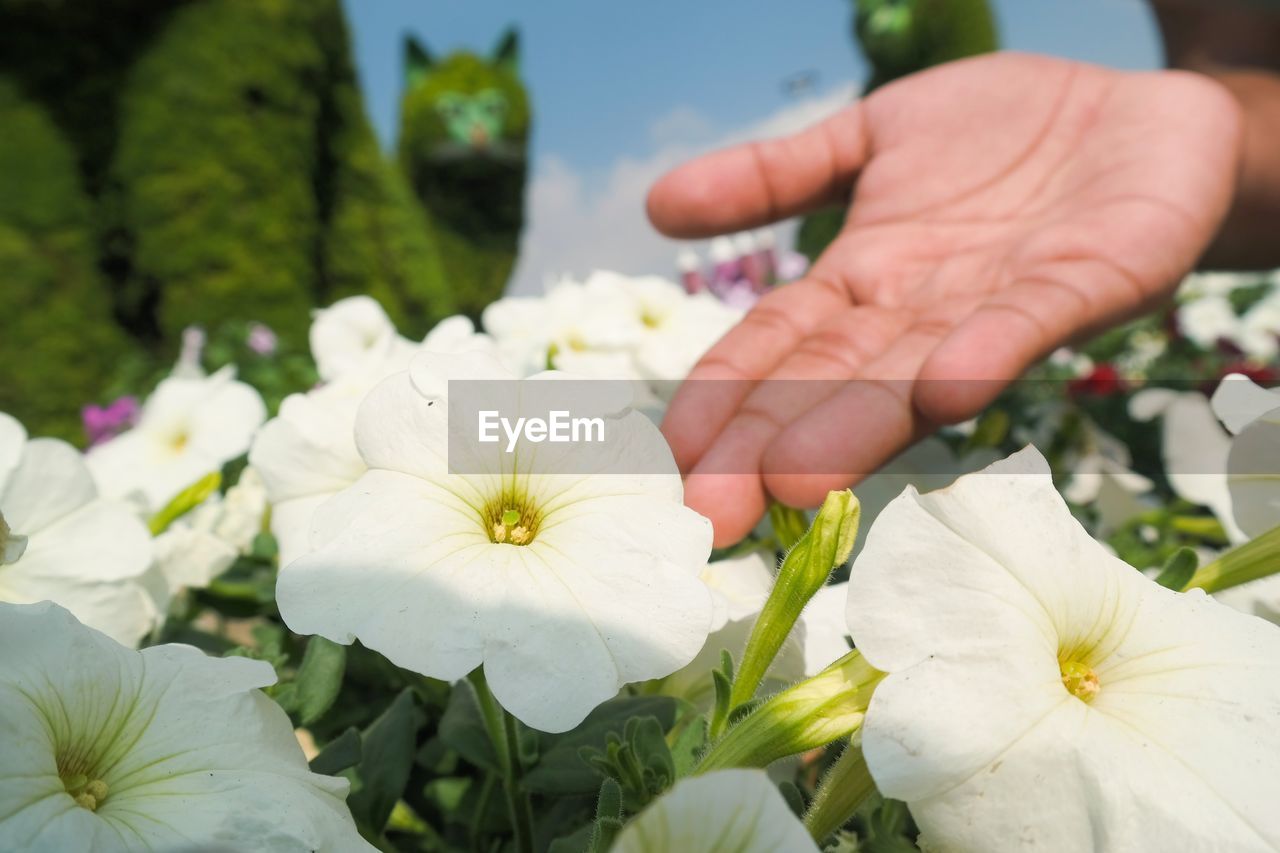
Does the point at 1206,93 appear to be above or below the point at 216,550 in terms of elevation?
above

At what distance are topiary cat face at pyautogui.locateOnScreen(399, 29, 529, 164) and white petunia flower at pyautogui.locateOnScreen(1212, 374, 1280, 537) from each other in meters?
10.4

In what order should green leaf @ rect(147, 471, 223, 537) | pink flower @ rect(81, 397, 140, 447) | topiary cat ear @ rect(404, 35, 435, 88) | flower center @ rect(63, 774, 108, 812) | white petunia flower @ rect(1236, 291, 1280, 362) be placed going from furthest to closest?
topiary cat ear @ rect(404, 35, 435, 88)
white petunia flower @ rect(1236, 291, 1280, 362)
pink flower @ rect(81, 397, 140, 447)
green leaf @ rect(147, 471, 223, 537)
flower center @ rect(63, 774, 108, 812)

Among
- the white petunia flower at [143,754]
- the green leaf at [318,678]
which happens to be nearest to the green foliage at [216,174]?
the green leaf at [318,678]

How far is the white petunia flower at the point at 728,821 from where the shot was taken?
396mm

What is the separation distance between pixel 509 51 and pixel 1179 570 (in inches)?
455

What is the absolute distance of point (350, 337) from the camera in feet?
4.28

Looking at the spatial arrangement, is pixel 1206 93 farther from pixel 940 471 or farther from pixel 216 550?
pixel 216 550

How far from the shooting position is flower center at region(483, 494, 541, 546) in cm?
69

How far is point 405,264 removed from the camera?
6688mm

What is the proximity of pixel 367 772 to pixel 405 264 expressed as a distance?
632 cm

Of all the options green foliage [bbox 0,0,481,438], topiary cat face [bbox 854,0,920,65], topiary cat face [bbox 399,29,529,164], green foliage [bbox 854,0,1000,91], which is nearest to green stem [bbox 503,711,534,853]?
green foliage [bbox 0,0,481,438]

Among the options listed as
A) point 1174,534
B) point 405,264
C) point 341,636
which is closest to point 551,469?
point 341,636

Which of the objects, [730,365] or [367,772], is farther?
[730,365]

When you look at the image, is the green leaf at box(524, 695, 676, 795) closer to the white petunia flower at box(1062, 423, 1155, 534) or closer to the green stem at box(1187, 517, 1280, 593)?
the green stem at box(1187, 517, 1280, 593)
